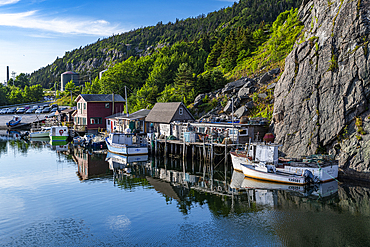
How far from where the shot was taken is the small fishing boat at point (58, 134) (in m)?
66.2

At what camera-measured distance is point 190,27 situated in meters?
188

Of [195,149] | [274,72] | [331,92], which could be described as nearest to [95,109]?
[195,149]

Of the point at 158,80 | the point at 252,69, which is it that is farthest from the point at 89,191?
the point at 158,80

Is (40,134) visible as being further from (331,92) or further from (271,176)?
(331,92)

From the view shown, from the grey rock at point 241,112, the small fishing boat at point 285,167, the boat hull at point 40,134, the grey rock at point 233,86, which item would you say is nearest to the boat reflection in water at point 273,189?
the small fishing boat at point 285,167

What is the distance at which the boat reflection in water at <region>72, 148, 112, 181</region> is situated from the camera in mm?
37062

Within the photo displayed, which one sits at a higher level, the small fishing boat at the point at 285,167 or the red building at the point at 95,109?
the red building at the point at 95,109

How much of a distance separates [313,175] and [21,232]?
25.2 m

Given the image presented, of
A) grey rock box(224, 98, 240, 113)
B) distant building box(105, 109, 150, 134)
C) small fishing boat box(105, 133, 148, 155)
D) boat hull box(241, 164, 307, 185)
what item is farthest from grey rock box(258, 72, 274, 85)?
boat hull box(241, 164, 307, 185)

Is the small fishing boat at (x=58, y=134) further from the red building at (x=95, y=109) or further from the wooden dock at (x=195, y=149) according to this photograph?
the wooden dock at (x=195, y=149)

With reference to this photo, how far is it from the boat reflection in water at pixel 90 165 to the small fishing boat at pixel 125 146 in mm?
2420

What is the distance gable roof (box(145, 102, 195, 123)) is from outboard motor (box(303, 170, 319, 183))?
80.1 ft

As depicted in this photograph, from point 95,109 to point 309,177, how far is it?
53.3 m

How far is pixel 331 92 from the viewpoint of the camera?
35.7 m
